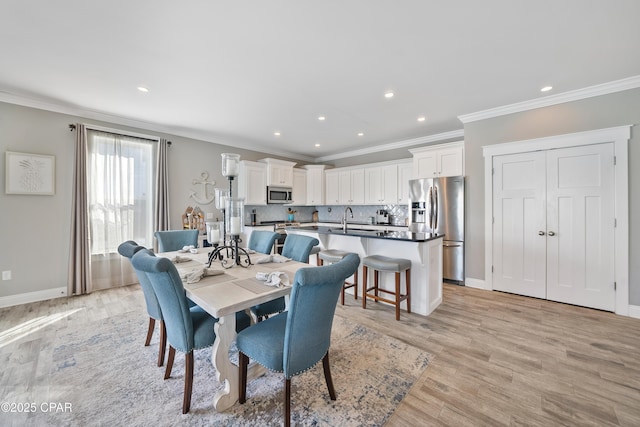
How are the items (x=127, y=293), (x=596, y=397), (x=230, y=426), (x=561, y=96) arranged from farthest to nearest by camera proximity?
(x=127, y=293) < (x=561, y=96) < (x=596, y=397) < (x=230, y=426)

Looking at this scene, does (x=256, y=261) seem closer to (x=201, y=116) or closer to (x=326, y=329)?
(x=326, y=329)

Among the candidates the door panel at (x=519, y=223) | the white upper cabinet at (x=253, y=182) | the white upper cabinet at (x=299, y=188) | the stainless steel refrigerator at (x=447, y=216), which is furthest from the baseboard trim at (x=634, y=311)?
the white upper cabinet at (x=253, y=182)

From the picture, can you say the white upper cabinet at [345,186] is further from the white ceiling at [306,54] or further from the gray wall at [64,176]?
the gray wall at [64,176]

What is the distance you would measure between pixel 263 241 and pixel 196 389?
162 cm

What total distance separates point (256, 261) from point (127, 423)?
1.32 metres

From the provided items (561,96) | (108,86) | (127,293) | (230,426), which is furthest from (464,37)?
(127,293)

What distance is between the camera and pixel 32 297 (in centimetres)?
336

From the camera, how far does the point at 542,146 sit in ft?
10.9

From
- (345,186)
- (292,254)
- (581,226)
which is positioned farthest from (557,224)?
(345,186)

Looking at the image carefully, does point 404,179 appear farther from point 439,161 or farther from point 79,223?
point 79,223

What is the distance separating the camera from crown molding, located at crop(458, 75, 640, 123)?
2.83 meters

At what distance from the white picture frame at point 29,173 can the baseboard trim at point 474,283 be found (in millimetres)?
6382

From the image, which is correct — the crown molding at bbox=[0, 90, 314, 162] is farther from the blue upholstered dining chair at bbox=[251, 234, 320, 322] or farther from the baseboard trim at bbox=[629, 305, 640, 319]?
the baseboard trim at bbox=[629, 305, 640, 319]

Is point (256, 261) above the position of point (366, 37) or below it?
below
